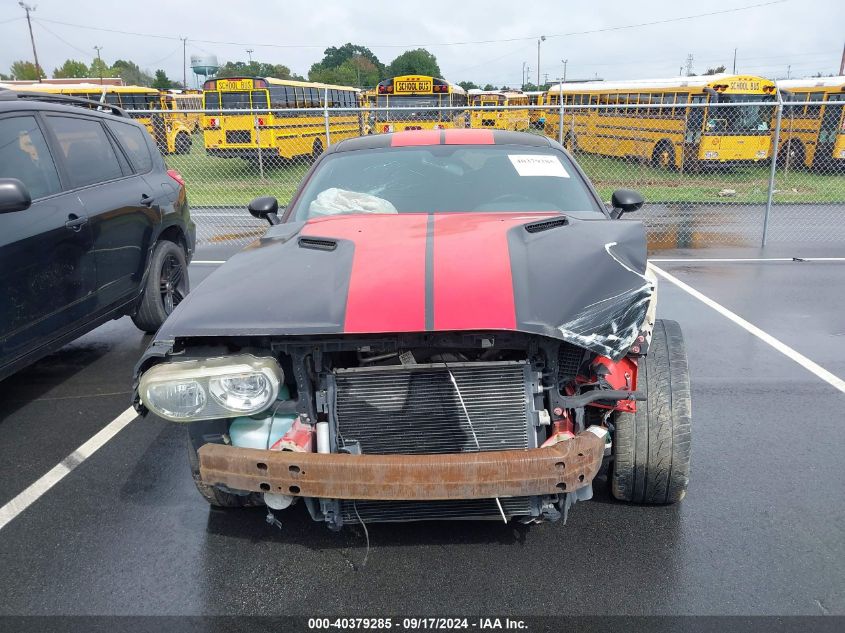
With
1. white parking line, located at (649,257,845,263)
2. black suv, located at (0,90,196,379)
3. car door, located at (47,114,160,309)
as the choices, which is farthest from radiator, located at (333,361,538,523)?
white parking line, located at (649,257,845,263)

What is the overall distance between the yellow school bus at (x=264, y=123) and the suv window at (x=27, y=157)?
14.2 meters

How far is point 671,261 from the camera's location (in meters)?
8.45

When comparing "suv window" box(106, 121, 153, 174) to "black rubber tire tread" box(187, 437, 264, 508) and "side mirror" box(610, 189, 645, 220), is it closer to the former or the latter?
"black rubber tire tread" box(187, 437, 264, 508)

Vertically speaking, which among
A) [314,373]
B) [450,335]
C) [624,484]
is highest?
[450,335]

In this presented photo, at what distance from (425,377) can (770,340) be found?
4.07 meters

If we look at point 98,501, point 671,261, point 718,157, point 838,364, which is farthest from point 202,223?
point 718,157

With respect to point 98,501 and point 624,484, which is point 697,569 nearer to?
point 624,484

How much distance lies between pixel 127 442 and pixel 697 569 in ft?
10.1

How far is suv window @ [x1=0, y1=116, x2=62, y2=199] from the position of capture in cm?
395

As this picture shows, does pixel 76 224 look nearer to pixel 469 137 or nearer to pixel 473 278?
pixel 469 137

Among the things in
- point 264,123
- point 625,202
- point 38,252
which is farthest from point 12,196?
point 264,123

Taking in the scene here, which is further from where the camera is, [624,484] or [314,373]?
[624,484]

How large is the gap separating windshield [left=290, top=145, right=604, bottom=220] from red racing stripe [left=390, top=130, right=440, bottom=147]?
0.07 m

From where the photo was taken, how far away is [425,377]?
Result: 2.44 meters
